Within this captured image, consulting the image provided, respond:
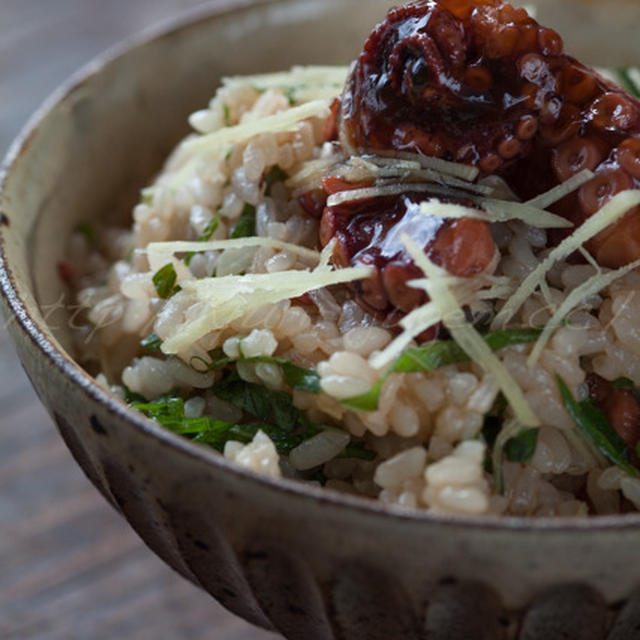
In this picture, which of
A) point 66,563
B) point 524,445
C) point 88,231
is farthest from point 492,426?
point 66,563

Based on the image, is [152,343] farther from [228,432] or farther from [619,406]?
[619,406]

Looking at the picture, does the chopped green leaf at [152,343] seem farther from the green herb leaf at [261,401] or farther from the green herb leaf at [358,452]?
the green herb leaf at [358,452]

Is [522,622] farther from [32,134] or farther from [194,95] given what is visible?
[194,95]

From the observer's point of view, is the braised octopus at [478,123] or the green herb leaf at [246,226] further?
the green herb leaf at [246,226]

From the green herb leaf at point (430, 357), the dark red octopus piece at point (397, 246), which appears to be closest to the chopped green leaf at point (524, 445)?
the green herb leaf at point (430, 357)

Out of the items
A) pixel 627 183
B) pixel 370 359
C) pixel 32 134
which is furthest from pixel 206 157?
pixel 627 183

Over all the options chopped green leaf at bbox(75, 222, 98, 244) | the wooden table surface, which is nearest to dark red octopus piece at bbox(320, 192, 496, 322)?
chopped green leaf at bbox(75, 222, 98, 244)

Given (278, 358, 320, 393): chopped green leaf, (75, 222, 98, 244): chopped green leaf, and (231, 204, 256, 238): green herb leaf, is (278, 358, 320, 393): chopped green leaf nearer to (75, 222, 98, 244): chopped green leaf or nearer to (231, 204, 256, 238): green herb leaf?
(231, 204, 256, 238): green herb leaf
